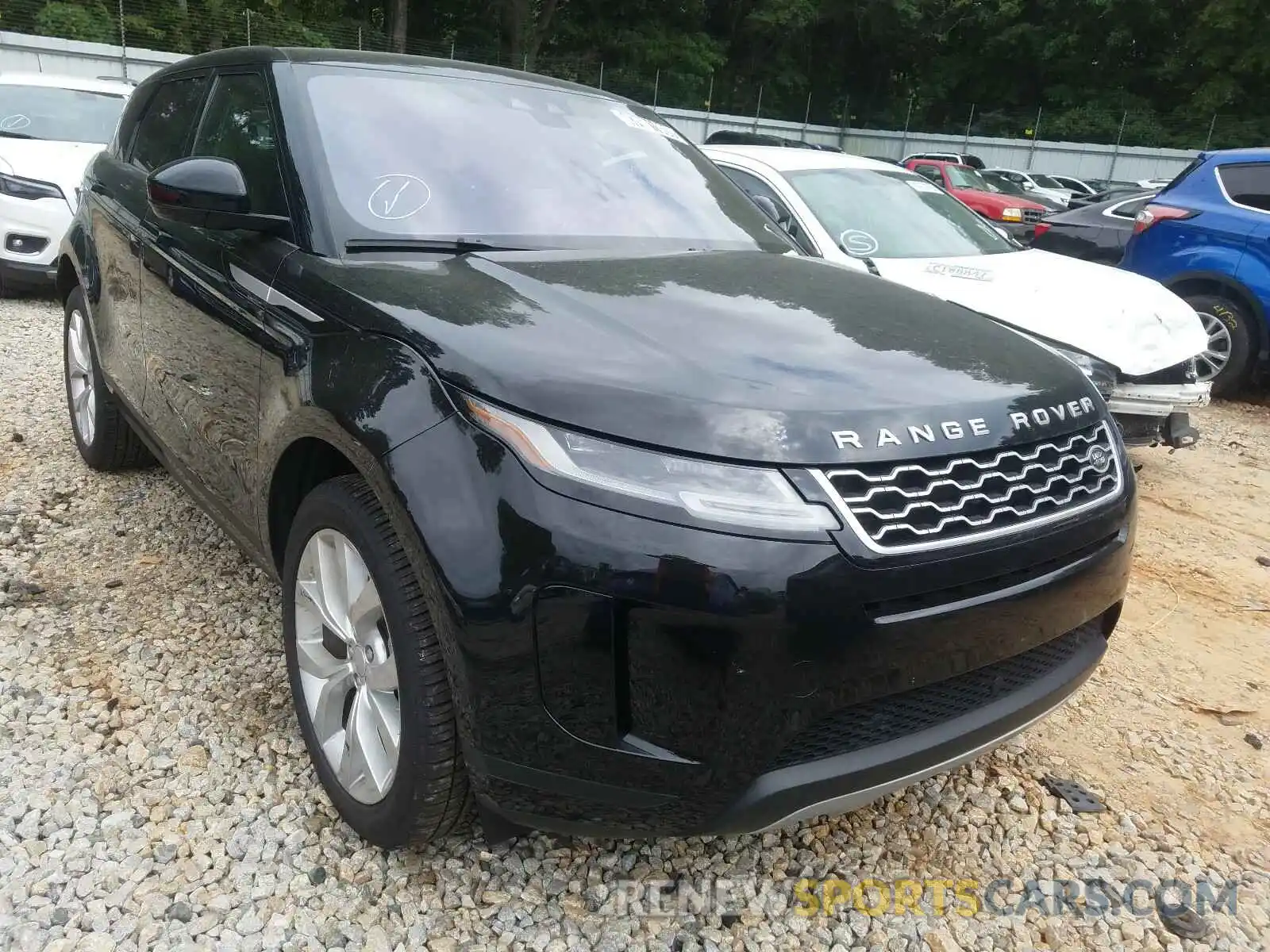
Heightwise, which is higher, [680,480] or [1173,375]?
[680,480]

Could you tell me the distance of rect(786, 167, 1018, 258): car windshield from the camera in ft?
18.1

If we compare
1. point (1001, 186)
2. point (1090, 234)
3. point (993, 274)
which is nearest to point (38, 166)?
point (993, 274)

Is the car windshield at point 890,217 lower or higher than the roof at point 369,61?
lower

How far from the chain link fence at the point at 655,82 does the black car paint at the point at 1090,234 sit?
217 inches

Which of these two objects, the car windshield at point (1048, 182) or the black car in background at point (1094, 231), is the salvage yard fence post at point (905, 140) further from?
the black car in background at point (1094, 231)

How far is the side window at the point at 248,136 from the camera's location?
254 centimetres

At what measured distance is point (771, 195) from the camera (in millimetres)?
5660

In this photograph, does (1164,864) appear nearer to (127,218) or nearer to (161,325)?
(161,325)

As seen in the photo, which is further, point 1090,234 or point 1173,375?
point 1090,234

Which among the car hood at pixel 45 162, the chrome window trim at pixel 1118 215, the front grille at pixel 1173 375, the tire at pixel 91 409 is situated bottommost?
the tire at pixel 91 409

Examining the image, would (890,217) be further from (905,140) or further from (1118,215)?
(905,140)

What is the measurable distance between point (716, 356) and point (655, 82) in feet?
112

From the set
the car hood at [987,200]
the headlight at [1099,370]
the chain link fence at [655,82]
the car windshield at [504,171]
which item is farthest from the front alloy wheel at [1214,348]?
the car hood at [987,200]

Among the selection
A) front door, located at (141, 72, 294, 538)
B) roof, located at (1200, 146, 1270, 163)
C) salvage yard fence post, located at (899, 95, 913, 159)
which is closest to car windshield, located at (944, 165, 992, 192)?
roof, located at (1200, 146, 1270, 163)
